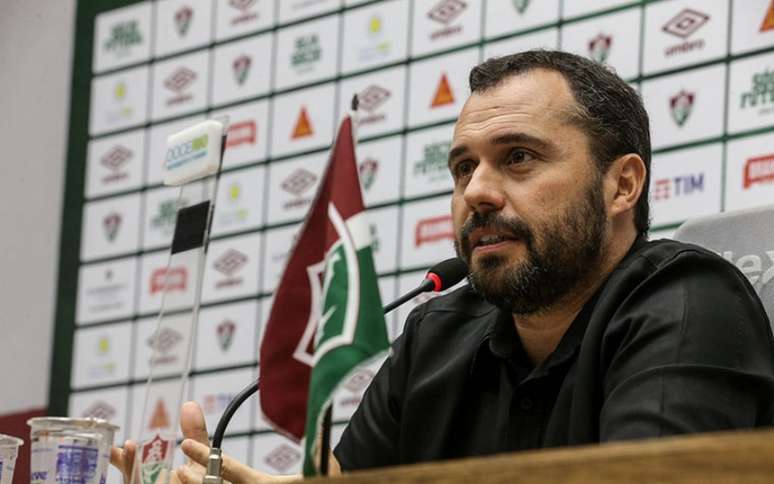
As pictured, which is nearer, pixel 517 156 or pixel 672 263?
pixel 672 263

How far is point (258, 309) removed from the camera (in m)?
4.98

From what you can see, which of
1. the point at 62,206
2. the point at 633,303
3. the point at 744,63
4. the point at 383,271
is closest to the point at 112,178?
the point at 62,206

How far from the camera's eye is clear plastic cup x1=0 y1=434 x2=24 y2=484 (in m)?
1.75

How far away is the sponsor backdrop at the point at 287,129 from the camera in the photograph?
3930 mm

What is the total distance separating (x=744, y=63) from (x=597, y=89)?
5.81 ft

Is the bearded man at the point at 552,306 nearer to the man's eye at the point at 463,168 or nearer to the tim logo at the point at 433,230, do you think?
the man's eye at the point at 463,168

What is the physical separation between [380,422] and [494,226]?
0.38m

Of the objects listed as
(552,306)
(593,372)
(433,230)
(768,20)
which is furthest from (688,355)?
(433,230)

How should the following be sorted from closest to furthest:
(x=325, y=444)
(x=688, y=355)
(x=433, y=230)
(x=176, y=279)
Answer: (x=325, y=444) < (x=176, y=279) < (x=688, y=355) < (x=433, y=230)

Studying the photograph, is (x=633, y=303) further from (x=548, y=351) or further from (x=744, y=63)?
(x=744, y=63)

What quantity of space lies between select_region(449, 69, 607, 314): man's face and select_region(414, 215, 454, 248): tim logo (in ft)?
7.42

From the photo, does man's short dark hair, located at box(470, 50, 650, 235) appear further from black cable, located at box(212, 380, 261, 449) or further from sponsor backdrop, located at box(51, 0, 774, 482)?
sponsor backdrop, located at box(51, 0, 774, 482)

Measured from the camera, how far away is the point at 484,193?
2084 mm

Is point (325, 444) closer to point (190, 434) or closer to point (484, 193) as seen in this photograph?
point (190, 434)
